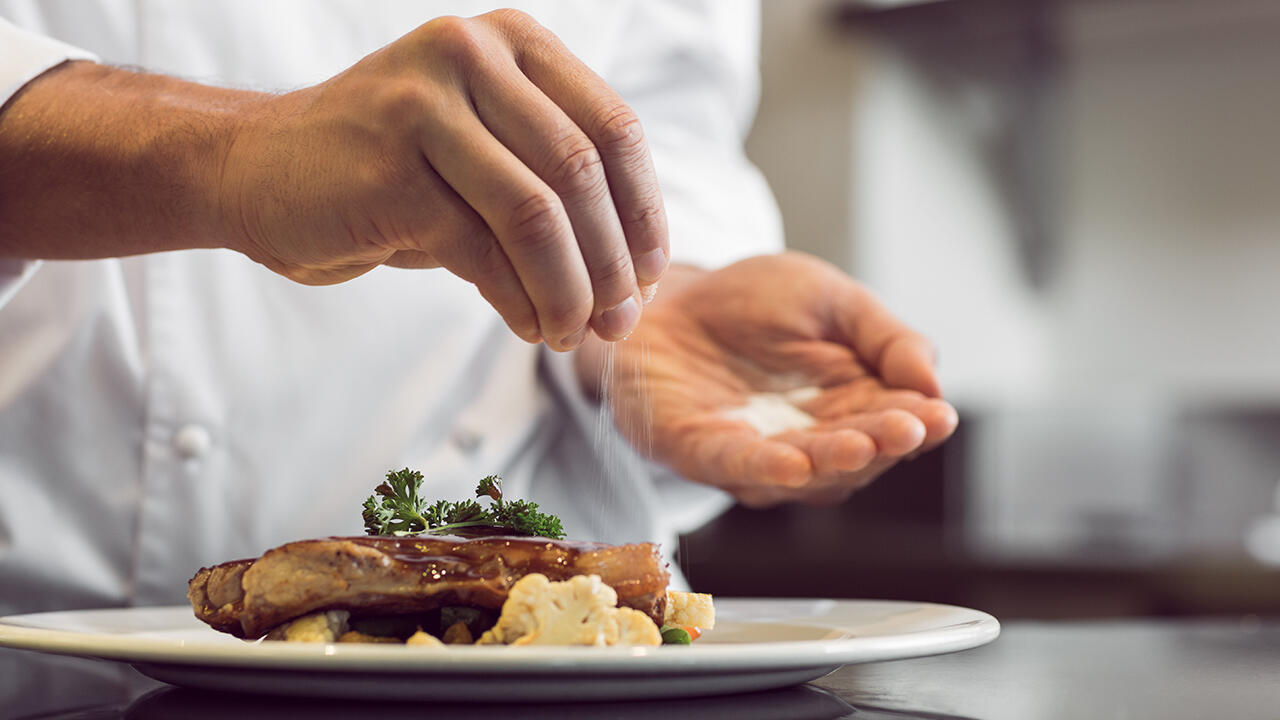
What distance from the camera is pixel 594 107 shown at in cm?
68

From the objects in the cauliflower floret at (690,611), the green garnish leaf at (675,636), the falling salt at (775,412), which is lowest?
the green garnish leaf at (675,636)

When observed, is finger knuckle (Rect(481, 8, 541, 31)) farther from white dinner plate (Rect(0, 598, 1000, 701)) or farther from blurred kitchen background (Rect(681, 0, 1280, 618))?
blurred kitchen background (Rect(681, 0, 1280, 618))

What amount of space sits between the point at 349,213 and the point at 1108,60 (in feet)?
15.5

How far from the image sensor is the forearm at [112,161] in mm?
788

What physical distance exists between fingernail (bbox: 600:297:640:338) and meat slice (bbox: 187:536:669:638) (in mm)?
133

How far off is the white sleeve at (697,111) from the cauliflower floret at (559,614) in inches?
35.9

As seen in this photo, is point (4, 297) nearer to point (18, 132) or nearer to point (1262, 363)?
point (18, 132)

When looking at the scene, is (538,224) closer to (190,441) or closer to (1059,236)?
(190,441)

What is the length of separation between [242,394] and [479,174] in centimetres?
70

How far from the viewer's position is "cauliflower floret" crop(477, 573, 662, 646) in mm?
653

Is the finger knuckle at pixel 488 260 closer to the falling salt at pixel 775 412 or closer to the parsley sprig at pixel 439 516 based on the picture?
the parsley sprig at pixel 439 516

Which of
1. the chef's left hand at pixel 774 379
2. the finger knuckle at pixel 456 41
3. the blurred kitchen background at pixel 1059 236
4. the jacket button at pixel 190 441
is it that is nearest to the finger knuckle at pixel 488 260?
the finger knuckle at pixel 456 41

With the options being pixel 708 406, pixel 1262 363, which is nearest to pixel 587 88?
pixel 708 406

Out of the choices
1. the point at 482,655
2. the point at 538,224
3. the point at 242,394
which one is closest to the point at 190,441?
the point at 242,394
